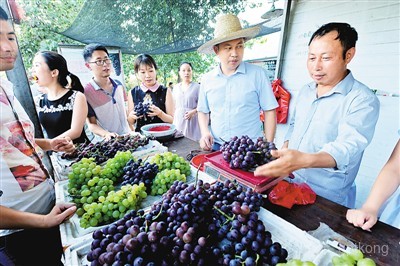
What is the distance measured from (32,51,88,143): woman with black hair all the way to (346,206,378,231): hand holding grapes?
2610 mm

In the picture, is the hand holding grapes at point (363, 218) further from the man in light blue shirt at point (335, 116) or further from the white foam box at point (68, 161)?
the white foam box at point (68, 161)

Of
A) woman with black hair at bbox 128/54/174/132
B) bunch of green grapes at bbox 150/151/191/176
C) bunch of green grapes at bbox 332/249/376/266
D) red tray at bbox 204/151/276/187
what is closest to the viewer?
bunch of green grapes at bbox 332/249/376/266

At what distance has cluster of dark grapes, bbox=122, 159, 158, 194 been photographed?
1.51 meters

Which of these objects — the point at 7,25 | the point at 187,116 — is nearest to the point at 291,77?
the point at 187,116

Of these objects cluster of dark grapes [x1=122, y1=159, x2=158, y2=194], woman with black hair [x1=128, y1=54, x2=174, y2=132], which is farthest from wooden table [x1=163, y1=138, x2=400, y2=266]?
woman with black hair [x1=128, y1=54, x2=174, y2=132]

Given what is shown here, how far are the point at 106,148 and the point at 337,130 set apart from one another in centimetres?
211

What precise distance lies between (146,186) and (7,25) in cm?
129

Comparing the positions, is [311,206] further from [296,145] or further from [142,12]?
[142,12]

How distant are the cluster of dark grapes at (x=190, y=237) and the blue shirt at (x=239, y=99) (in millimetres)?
1566

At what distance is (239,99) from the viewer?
2.55m

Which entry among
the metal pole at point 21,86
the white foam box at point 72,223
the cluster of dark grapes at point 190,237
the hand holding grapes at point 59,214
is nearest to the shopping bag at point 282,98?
the white foam box at point 72,223

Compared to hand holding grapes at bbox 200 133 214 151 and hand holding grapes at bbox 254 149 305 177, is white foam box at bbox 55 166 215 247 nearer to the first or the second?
hand holding grapes at bbox 254 149 305 177

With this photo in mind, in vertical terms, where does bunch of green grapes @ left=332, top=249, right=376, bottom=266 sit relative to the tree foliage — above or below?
below

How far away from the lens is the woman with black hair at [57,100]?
2.35 meters
